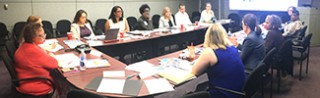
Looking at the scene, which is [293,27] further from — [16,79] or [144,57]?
[16,79]

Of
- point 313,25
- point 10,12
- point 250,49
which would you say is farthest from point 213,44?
point 313,25

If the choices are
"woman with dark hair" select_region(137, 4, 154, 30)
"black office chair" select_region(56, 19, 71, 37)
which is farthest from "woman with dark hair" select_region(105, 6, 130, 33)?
"black office chair" select_region(56, 19, 71, 37)

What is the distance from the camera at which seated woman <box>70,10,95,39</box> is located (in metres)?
4.68

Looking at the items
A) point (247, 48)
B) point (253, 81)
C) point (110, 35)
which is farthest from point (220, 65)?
point (110, 35)

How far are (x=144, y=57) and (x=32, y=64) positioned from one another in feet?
8.77

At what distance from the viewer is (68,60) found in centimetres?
318

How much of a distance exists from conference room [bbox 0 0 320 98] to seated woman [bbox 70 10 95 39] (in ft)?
0.06

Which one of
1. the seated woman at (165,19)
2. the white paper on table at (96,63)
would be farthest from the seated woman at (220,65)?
the seated woman at (165,19)

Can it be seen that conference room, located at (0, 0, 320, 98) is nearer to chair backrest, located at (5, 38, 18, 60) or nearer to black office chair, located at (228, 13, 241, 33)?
chair backrest, located at (5, 38, 18, 60)

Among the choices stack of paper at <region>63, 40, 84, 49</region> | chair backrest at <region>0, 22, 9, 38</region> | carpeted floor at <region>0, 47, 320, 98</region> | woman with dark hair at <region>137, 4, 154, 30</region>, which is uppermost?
woman with dark hair at <region>137, 4, 154, 30</region>

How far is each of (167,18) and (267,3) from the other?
3.79m

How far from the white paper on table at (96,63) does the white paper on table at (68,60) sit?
12 cm

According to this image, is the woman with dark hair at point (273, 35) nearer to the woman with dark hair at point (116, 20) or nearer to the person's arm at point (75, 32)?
the woman with dark hair at point (116, 20)

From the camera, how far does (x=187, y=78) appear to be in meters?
2.54
